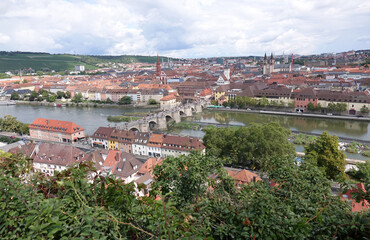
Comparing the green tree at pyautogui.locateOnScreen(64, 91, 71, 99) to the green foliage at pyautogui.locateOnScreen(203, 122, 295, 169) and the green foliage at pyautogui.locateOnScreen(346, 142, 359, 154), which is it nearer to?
the green foliage at pyautogui.locateOnScreen(203, 122, 295, 169)

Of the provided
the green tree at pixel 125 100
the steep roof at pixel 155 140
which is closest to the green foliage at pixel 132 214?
the steep roof at pixel 155 140

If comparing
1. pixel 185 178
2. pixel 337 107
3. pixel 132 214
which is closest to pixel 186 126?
pixel 337 107

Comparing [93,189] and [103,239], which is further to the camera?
[93,189]

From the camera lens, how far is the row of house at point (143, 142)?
15.1 m

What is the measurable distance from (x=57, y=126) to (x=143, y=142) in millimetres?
8020

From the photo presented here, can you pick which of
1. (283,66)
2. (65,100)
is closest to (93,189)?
(65,100)

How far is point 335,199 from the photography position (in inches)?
94.2

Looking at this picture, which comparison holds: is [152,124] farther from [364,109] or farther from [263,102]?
[364,109]

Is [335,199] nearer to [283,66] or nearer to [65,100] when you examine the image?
[65,100]

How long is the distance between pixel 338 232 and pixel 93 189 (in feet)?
5.58

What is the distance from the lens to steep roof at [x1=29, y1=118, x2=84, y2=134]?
64.0ft

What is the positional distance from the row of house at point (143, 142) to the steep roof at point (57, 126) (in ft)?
6.27

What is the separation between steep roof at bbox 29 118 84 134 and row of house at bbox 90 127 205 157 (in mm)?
→ 1911

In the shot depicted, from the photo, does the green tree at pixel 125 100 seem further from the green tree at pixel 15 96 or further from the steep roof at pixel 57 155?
the steep roof at pixel 57 155
